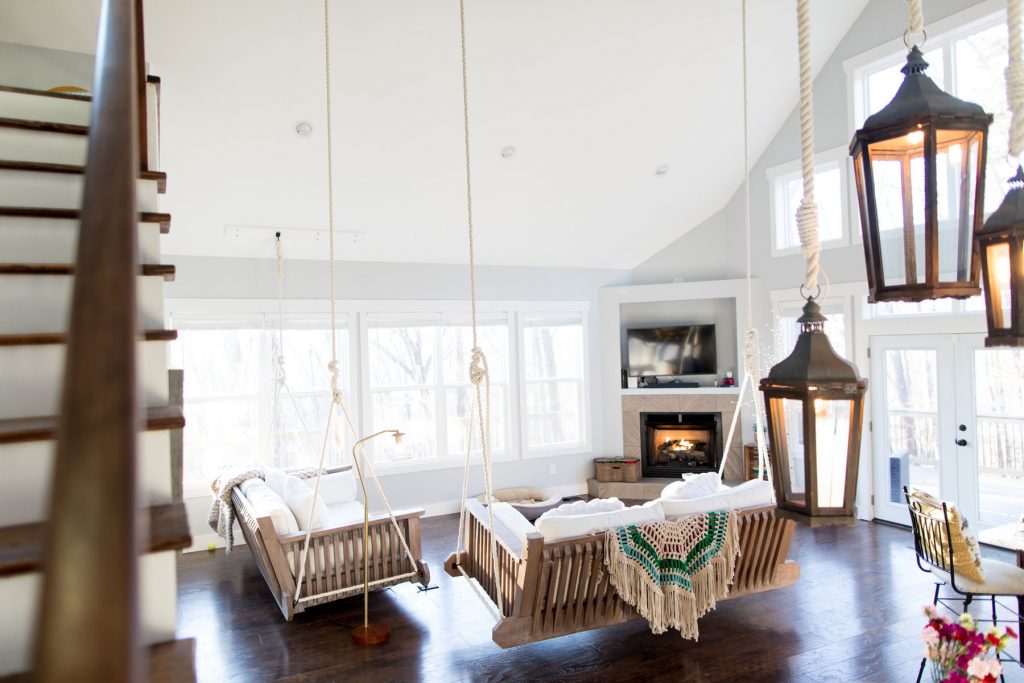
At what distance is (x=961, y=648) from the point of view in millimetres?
2229

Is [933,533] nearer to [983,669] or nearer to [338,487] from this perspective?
[983,669]

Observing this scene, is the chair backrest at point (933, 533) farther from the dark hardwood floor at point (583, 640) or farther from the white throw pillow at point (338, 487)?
the white throw pillow at point (338, 487)

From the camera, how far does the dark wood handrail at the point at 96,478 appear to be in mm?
390

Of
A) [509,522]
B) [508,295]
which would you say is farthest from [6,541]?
[508,295]

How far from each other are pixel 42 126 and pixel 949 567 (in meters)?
4.65

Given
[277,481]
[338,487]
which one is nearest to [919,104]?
[277,481]

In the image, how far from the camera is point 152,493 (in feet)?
4.03

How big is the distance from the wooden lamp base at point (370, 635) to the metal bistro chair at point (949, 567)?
2983 mm

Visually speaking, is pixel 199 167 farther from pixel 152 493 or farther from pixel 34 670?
pixel 34 670

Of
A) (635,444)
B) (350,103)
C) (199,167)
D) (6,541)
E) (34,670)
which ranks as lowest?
(635,444)

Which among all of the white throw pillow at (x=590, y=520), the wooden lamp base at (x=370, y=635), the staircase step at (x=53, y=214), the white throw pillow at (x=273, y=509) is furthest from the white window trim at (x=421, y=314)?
the staircase step at (x=53, y=214)

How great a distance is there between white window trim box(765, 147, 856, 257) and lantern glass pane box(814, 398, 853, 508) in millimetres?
5459

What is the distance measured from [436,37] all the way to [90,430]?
4.50 meters

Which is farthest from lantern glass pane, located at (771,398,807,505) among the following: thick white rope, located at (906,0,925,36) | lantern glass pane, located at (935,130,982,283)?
thick white rope, located at (906,0,925,36)
